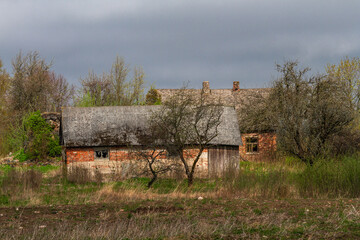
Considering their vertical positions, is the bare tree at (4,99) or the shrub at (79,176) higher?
the bare tree at (4,99)

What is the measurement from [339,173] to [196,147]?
10042 millimetres

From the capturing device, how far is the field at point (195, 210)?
369 inches

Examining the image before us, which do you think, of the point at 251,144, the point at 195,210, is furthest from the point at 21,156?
the point at 195,210

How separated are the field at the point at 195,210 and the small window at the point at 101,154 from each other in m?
4.82

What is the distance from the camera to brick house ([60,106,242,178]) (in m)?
25.3

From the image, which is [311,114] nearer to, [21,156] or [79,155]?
[79,155]

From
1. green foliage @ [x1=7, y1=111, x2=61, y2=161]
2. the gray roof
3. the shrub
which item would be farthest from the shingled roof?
the shrub

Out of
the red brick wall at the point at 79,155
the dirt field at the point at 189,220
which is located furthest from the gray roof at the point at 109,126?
the dirt field at the point at 189,220

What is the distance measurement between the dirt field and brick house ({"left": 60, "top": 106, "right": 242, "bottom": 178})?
10.7m

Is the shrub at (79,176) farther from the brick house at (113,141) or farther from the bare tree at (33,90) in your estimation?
the bare tree at (33,90)

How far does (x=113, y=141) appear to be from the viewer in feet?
83.5

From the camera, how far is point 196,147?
24.7m

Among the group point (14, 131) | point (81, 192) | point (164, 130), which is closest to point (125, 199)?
point (81, 192)

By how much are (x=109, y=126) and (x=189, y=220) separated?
15911 millimetres
